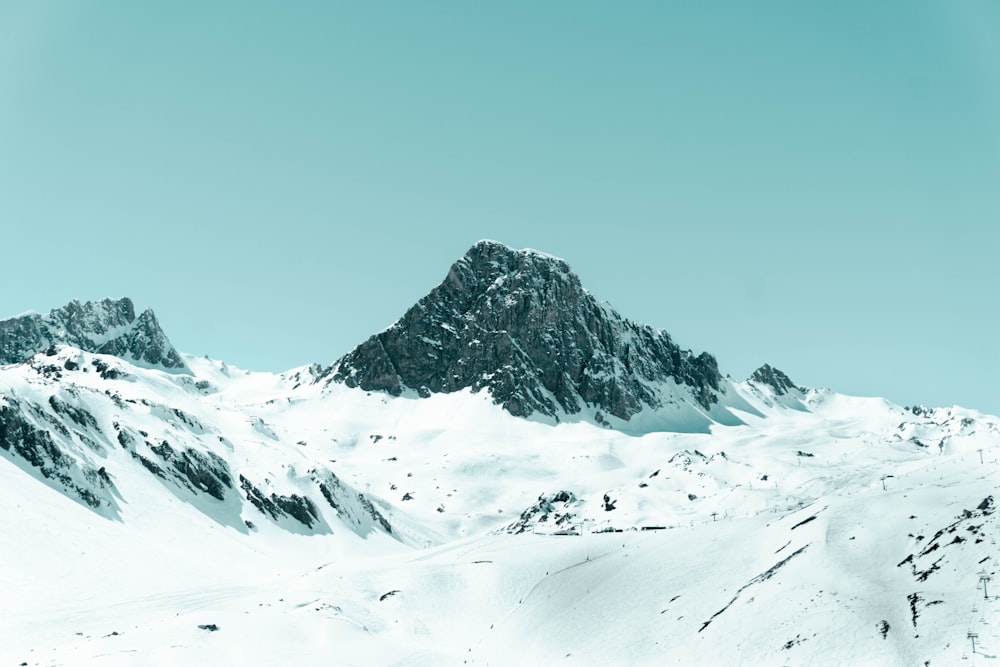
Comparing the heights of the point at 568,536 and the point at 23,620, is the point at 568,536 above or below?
below

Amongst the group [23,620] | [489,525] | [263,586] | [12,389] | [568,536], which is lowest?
[489,525]

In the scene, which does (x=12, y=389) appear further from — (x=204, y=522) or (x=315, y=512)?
(x=315, y=512)

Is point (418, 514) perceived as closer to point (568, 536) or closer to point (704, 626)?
point (568, 536)

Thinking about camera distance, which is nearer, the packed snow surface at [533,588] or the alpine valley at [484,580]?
the packed snow surface at [533,588]

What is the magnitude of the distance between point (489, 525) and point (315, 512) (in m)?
49.6

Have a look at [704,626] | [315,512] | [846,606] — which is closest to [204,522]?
[315,512]

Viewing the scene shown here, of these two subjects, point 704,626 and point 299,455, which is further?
point 299,455

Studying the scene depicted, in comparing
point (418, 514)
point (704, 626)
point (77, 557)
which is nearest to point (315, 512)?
point (418, 514)

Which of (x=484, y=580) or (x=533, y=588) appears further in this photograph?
(x=484, y=580)

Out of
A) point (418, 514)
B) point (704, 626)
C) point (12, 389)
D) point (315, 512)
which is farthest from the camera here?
point (418, 514)

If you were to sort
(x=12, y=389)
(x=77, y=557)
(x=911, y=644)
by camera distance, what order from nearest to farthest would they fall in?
(x=911, y=644), (x=77, y=557), (x=12, y=389)

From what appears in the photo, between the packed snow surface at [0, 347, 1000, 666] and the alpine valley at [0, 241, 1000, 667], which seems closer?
the packed snow surface at [0, 347, 1000, 666]

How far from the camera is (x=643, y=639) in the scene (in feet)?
172

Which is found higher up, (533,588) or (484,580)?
(484,580)
